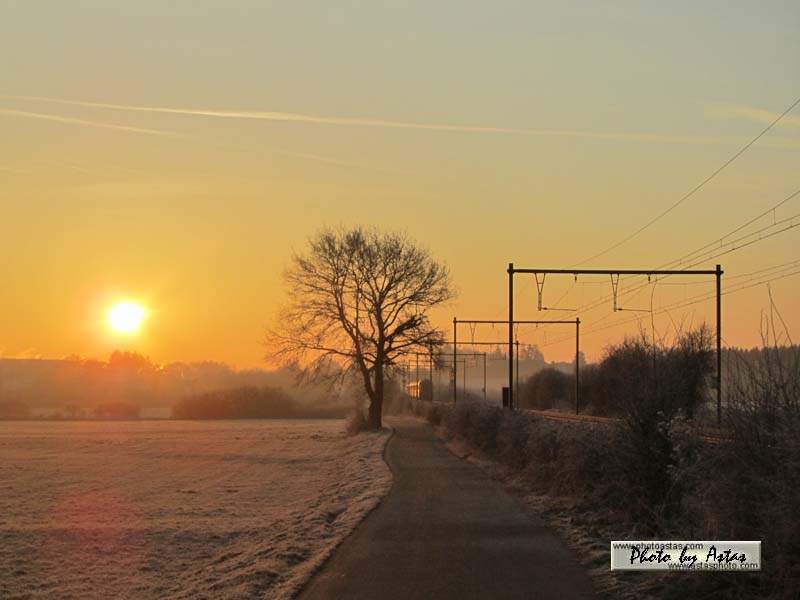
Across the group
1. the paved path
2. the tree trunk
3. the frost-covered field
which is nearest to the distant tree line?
the tree trunk

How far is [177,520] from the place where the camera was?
72.8ft

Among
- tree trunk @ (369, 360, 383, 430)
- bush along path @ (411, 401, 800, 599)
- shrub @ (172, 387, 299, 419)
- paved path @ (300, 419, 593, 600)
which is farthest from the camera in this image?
shrub @ (172, 387, 299, 419)

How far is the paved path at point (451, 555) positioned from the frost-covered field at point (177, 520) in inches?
22.5

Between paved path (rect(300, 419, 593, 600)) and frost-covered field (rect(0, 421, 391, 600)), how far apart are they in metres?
0.57

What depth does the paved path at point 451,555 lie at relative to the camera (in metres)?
→ 11.5

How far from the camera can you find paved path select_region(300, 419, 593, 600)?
1148cm

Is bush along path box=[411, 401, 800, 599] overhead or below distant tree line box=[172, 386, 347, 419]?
overhead

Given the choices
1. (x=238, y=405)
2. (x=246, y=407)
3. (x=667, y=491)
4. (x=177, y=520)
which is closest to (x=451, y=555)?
(x=667, y=491)

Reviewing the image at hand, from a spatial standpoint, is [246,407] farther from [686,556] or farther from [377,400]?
[686,556]

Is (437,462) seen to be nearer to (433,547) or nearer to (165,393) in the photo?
(433,547)

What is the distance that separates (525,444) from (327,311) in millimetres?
39851

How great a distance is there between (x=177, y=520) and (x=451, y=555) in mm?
10316

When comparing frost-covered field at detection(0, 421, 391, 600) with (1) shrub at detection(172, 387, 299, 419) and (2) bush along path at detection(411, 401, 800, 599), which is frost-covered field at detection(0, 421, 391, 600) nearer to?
(2) bush along path at detection(411, 401, 800, 599)

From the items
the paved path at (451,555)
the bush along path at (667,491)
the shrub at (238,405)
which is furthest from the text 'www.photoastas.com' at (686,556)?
the shrub at (238,405)
